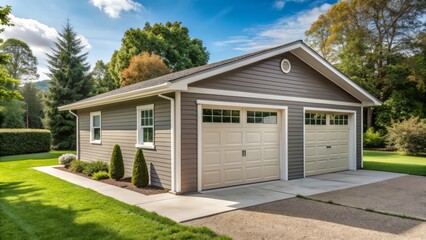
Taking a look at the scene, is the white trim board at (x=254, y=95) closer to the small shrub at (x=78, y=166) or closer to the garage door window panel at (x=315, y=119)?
the garage door window panel at (x=315, y=119)

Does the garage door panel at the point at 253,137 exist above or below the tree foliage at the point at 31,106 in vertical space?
below

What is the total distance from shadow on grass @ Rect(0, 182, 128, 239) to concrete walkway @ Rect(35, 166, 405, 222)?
1.29 metres

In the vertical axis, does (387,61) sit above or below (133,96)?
above

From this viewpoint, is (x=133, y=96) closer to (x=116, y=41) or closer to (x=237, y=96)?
(x=237, y=96)

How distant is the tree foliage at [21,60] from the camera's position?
3725 cm

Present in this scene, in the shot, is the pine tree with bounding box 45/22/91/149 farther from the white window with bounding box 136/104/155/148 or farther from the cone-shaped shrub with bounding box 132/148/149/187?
the cone-shaped shrub with bounding box 132/148/149/187

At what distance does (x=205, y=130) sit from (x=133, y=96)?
94.0 inches

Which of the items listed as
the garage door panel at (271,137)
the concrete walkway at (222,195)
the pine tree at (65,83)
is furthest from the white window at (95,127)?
the pine tree at (65,83)

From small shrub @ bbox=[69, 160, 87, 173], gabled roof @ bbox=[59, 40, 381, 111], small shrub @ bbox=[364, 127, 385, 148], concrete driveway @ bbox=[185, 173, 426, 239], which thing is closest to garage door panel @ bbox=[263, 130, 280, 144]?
gabled roof @ bbox=[59, 40, 381, 111]

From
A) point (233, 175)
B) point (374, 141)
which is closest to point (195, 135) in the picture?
point (233, 175)

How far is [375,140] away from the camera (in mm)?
22859

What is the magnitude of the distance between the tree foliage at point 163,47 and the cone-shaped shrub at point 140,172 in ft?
73.5

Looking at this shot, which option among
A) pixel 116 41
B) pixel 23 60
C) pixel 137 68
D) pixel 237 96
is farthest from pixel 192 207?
pixel 23 60

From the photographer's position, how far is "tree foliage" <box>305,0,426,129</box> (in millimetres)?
23641
